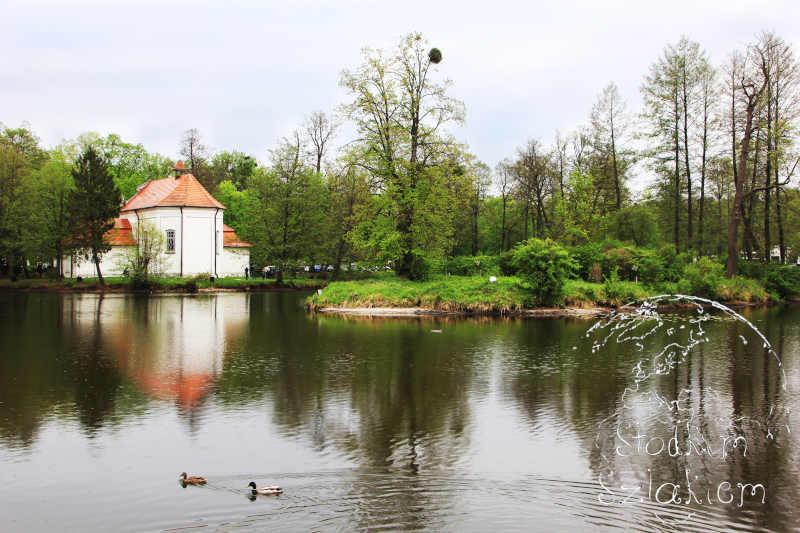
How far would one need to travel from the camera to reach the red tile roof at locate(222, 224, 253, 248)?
188ft

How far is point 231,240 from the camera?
190ft

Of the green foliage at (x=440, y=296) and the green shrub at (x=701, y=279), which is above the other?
the green shrub at (x=701, y=279)

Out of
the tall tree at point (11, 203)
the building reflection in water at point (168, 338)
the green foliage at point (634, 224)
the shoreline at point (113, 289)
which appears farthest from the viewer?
the tall tree at point (11, 203)

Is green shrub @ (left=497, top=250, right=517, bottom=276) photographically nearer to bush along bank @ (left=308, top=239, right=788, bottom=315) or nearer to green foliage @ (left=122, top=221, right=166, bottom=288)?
bush along bank @ (left=308, top=239, right=788, bottom=315)

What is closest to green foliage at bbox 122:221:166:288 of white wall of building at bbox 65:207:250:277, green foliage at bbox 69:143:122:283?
white wall of building at bbox 65:207:250:277

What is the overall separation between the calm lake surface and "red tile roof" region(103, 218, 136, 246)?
1337 inches

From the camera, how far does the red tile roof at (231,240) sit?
5731 cm

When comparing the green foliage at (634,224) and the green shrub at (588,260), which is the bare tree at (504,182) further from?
the green shrub at (588,260)

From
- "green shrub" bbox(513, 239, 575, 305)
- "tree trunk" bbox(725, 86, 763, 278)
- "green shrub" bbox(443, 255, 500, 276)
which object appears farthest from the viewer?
"green shrub" bbox(443, 255, 500, 276)

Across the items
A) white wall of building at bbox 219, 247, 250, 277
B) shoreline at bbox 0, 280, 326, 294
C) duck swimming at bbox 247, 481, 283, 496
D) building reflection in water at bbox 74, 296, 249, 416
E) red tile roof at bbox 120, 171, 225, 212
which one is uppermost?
red tile roof at bbox 120, 171, 225, 212

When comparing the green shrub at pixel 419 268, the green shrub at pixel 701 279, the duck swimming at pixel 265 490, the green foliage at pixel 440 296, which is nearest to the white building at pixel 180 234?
the green shrub at pixel 419 268

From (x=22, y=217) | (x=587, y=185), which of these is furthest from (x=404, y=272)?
(x=22, y=217)

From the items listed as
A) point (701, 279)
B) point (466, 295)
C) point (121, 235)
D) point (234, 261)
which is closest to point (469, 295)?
point (466, 295)

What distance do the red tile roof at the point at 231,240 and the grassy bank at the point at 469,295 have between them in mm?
25702
